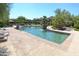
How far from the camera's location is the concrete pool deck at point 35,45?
19.9 ft

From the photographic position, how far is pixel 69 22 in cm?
644

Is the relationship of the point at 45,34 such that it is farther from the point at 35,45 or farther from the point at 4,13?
the point at 4,13

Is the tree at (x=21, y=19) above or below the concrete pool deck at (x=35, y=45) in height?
above

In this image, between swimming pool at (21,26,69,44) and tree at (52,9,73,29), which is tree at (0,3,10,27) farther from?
tree at (52,9,73,29)

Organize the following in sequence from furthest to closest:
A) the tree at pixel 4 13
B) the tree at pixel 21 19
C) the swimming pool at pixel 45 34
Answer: the swimming pool at pixel 45 34 → the tree at pixel 21 19 → the tree at pixel 4 13

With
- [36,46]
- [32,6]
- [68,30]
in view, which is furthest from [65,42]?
[32,6]

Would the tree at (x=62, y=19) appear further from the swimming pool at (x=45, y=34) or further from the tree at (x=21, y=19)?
the tree at (x=21, y=19)

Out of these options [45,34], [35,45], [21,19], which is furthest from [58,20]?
[21,19]

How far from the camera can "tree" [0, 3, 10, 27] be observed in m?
5.99

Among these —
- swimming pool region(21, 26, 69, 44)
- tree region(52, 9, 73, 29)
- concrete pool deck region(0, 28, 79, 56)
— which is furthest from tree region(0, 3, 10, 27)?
tree region(52, 9, 73, 29)

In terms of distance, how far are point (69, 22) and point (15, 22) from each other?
147 cm

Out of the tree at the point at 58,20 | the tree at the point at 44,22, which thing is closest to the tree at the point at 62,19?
the tree at the point at 58,20

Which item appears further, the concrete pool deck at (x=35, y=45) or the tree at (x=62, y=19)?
the tree at (x=62, y=19)

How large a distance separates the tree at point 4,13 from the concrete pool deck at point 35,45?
257 millimetres
